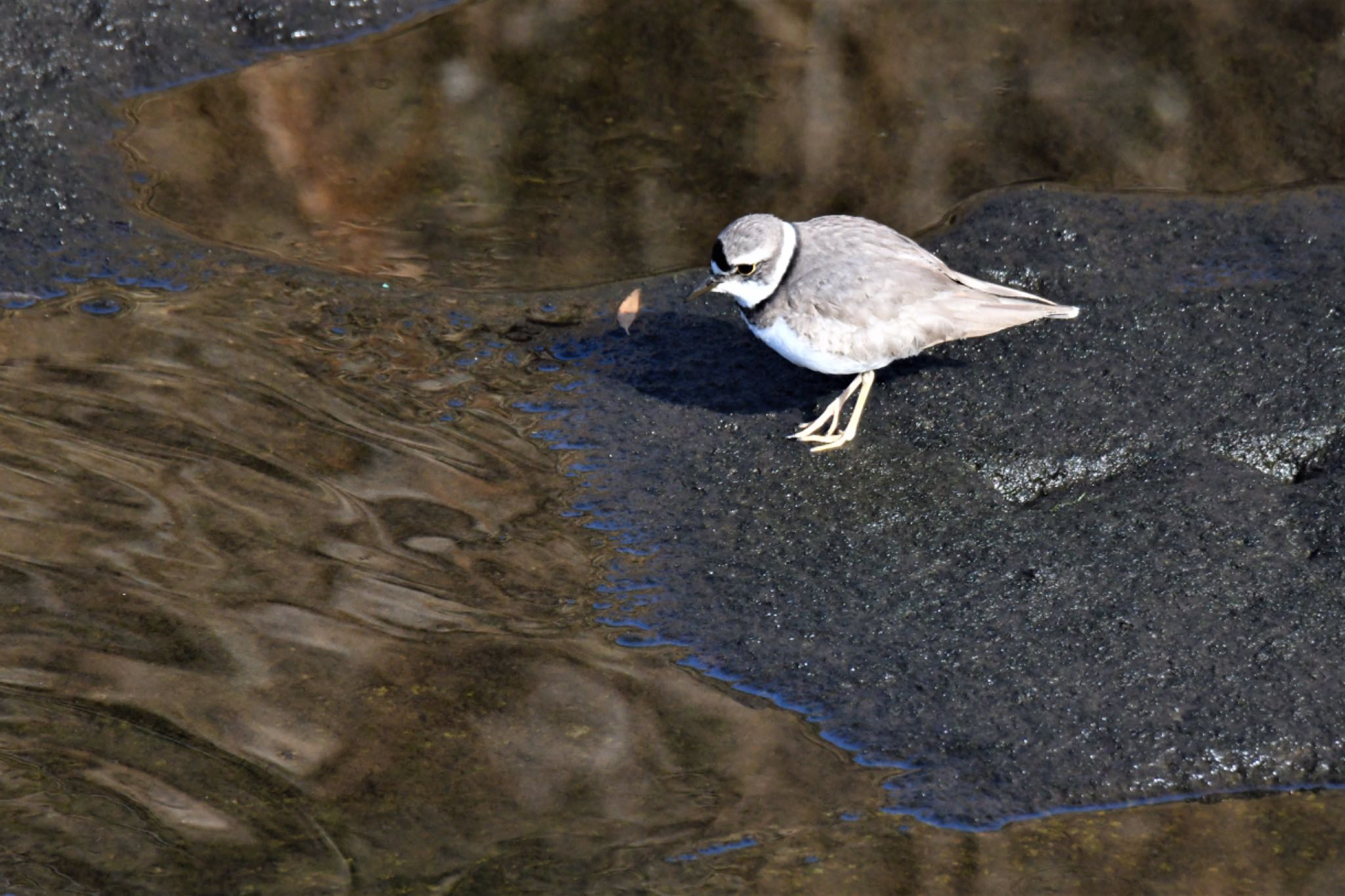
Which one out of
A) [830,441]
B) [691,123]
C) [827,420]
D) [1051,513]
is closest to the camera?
[1051,513]

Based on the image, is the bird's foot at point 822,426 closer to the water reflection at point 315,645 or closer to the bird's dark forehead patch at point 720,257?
the bird's dark forehead patch at point 720,257

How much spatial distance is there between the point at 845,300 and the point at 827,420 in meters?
0.55

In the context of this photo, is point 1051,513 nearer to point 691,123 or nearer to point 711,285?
point 711,285

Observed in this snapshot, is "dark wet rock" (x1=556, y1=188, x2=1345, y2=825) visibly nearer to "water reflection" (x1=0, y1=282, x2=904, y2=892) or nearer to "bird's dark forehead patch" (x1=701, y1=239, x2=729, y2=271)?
"water reflection" (x1=0, y1=282, x2=904, y2=892)

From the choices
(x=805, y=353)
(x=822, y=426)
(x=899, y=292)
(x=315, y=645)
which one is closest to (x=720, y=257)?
(x=805, y=353)

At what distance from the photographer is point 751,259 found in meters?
5.37

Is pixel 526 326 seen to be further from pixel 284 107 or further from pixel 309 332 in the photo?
pixel 284 107

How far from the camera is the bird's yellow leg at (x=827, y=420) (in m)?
5.48

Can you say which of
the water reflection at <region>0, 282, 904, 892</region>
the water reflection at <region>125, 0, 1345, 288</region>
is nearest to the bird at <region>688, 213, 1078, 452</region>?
the water reflection at <region>0, 282, 904, 892</region>

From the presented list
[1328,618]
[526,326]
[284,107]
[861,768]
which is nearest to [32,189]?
[284,107]

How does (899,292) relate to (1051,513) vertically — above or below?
above

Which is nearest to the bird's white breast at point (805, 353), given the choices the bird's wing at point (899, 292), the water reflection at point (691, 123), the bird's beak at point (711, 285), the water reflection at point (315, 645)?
the bird's wing at point (899, 292)

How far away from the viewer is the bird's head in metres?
5.37

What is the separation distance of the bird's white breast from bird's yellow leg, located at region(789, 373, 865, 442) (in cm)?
10
